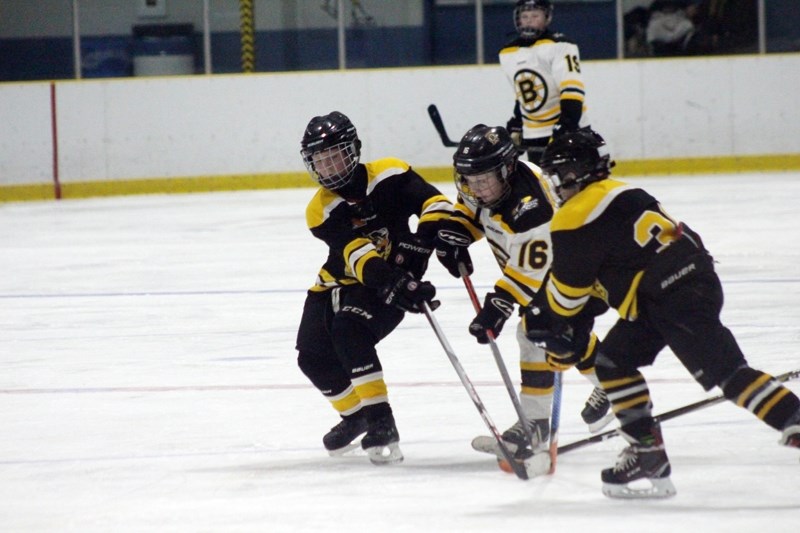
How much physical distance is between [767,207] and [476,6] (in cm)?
420

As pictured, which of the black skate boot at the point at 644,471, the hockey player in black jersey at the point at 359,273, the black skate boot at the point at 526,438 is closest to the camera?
the black skate boot at the point at 644,471

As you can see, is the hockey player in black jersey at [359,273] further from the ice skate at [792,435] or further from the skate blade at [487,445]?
the ice skate at [792,435]

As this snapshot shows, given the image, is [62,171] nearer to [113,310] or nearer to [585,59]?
[585,59]

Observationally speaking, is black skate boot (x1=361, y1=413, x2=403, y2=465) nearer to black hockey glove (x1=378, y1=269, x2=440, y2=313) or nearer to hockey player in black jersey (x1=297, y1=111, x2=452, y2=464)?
hockey player in black jersey (x1=297, y1=111, x2=452, y2=464)

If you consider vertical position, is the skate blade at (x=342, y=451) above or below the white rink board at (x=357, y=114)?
below

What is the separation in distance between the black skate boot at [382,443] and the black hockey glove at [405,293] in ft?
0.96

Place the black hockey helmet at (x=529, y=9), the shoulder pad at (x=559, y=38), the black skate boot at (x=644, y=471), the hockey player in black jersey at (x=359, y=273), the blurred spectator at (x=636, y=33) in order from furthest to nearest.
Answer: the blurred spectator at (x=636, y=33)
the shoulder pad at (x=559, y=38)
the black hockey helmet at (x=529, y=9)
the hockey player in black jersey at (x=359, y=273)
the black skate boot at (x=644, y=471)

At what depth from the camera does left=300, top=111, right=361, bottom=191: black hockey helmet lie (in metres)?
3.25

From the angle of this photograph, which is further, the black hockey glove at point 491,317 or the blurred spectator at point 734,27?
the blurred spectator at point 734,27

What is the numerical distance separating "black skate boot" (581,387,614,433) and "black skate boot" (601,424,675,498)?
562mm

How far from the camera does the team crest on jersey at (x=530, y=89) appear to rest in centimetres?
660

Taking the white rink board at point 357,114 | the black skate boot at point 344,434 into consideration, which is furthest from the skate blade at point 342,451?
the white rink board at point 357,114

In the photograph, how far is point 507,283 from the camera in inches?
124

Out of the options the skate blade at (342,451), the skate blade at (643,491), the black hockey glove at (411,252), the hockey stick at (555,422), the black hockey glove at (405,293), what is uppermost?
the black hockey glove at (411,252)
